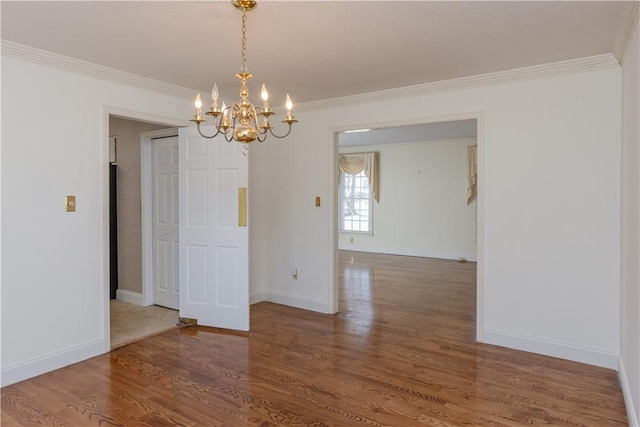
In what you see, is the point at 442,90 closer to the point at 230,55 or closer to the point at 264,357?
the point at 230,55

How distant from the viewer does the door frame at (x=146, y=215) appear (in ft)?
16.5

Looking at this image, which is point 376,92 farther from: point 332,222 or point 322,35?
point 322,35

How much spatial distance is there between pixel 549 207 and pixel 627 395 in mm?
1463

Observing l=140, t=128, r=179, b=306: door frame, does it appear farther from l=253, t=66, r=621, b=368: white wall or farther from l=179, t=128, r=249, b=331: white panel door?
l=253, t=66, r=621, b=368: white wall

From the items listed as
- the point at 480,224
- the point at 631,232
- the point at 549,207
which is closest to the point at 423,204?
the point at 480,224

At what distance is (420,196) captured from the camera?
9.27 metres

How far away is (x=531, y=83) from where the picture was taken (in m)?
3.59

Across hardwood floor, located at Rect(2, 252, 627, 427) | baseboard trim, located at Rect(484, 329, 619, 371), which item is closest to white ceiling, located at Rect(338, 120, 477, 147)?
Answer: hardwood floor, located at Rect(2, 252, 627, 427)

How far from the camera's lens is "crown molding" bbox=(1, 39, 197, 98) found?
3.00m

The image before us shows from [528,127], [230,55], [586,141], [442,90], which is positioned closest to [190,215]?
[230,55]

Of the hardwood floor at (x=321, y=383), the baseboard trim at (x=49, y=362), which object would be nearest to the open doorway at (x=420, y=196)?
the hardwood floor at (x=321, y=383)

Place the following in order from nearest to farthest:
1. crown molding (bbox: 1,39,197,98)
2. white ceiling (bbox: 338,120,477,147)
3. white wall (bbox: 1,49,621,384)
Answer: crown molding (bbox: 1,39,197,98)
white wall (bbox: 1,49,621,384)
white ceiling (bbox: 338,120,477,147)

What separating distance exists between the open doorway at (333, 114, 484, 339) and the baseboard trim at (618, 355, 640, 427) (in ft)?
16.2

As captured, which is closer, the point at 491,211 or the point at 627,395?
the point at 627,395
